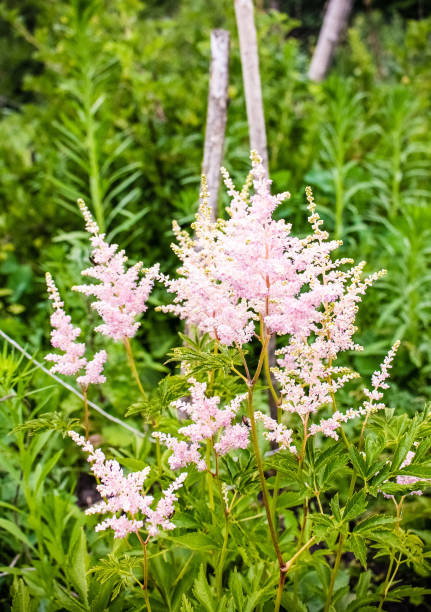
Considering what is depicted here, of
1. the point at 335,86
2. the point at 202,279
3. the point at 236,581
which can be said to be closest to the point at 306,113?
the point at 335,86

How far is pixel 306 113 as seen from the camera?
13.0 feet

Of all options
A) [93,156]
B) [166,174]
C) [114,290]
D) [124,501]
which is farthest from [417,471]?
[166,174]

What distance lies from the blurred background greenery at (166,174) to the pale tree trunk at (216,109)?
62 cm

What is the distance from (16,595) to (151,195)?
2666mm

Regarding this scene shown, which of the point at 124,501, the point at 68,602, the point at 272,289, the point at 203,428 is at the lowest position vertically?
the point at 68,602

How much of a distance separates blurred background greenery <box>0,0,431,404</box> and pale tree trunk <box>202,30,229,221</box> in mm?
622

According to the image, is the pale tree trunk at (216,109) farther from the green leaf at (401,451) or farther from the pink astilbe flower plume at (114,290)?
the green leaf at (401,451)

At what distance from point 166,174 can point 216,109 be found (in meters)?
1.33

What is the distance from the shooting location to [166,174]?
339 centimetres

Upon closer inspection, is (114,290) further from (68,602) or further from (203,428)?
(68,602)

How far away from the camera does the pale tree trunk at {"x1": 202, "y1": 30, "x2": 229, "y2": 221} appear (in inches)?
82.1

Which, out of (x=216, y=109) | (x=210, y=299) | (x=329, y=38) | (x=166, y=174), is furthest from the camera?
(x=329, y=38)

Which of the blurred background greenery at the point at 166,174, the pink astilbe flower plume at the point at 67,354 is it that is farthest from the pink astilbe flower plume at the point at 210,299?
the blurred background greenery at the point at 166,174

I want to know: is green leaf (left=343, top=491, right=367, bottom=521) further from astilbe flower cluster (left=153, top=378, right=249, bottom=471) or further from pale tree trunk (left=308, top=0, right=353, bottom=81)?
pale tree trunk (left=308, top=0, right=353, bottom=81)
